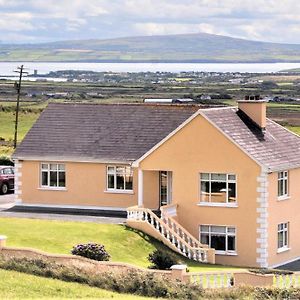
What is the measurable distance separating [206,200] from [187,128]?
10.1ft

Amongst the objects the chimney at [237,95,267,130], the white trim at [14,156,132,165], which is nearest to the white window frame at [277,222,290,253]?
the chimney at [237,95,267,130]

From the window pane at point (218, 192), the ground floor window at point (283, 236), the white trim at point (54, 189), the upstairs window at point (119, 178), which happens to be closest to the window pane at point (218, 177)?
the window pane at point (218, 192)

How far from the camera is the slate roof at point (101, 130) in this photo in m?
47.2

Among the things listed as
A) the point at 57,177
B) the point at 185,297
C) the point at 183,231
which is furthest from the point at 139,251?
the point at 185,297

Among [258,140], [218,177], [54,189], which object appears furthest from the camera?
[54,189]

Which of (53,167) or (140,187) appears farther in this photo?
(53,167)

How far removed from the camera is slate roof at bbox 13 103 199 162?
47.2 meters

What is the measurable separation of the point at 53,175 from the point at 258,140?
999 cm

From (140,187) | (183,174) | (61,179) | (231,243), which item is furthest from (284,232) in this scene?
(61,179)

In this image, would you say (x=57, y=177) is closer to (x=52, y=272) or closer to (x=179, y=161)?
(x=179, y=161)

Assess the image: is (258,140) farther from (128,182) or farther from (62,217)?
(62,217)

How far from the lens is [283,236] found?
143ft

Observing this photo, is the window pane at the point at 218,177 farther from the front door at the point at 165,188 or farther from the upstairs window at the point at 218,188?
the front door at the point at 165,188

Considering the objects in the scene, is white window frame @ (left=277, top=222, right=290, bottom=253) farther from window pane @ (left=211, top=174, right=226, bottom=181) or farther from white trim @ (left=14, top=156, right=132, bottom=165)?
white trim @ (left=14, top=156, right=132, bottom=165)
